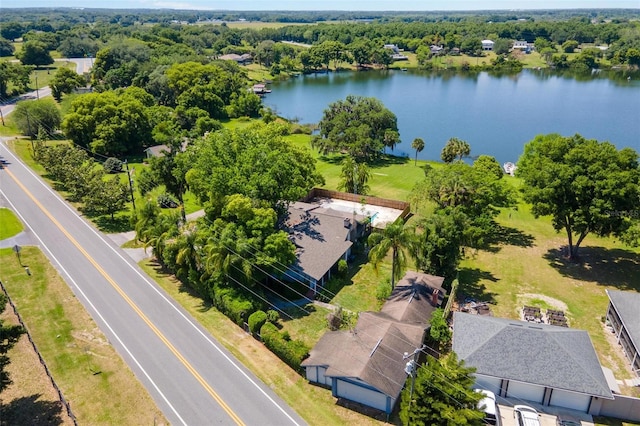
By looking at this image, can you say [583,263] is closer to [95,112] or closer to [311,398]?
[311,398]

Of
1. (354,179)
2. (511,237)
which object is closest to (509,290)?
(511,237)

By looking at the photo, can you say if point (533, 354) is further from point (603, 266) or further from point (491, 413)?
point (603, 266)

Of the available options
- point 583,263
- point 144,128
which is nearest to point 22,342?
point 583,263

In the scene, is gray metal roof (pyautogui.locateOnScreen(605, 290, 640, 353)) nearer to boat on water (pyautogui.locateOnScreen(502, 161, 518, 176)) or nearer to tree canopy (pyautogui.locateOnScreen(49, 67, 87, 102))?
boat on water (pyautogui.locateOnScreen(502, 161, 518, 176))

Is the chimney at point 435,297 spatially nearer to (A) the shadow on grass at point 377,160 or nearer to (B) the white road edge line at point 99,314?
(B) the white road edge line at point 99,314

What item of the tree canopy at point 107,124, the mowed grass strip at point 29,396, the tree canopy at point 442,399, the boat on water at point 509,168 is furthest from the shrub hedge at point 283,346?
the boat on water at point 509,168
